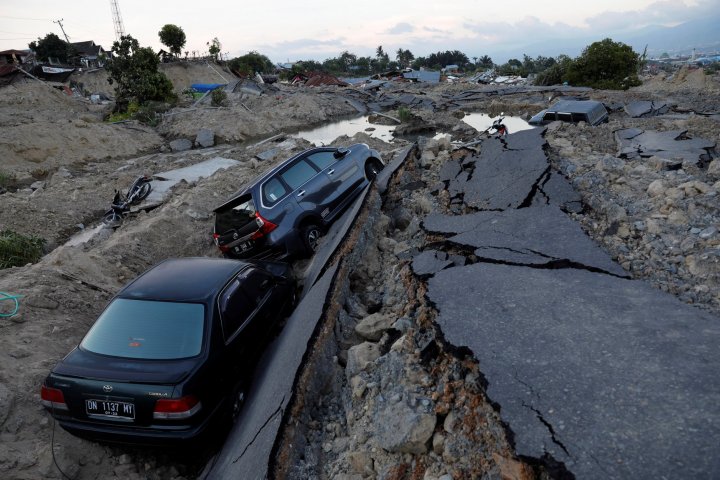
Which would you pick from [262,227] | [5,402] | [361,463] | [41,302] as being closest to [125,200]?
[41,302]

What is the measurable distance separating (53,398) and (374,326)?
2947 millimetres

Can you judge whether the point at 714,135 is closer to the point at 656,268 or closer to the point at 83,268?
the point at 656,268

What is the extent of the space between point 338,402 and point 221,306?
5.25 ft

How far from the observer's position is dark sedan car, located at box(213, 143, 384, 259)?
21.8 feet

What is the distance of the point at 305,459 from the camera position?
3111mm

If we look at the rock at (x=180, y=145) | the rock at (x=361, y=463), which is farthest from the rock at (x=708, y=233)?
the rock at (x=180, y=145)

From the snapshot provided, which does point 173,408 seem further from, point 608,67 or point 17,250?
point 608,67

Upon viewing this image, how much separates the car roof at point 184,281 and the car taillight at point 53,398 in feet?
3.43

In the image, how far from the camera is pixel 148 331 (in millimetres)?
3936

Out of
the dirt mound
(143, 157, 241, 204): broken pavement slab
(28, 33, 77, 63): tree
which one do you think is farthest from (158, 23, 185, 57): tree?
(143, 157, 241, 204): broken pavement slab

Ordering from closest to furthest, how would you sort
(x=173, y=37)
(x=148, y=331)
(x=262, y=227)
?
(x=148, y=331) < (x=262, y=227) < (x=173, y=37)

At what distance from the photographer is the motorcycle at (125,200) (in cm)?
1107

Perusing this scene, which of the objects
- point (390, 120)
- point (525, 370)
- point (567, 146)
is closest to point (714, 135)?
point (567, 146)

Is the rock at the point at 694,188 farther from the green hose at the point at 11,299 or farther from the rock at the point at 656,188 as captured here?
the green hose at the point at 11,299
